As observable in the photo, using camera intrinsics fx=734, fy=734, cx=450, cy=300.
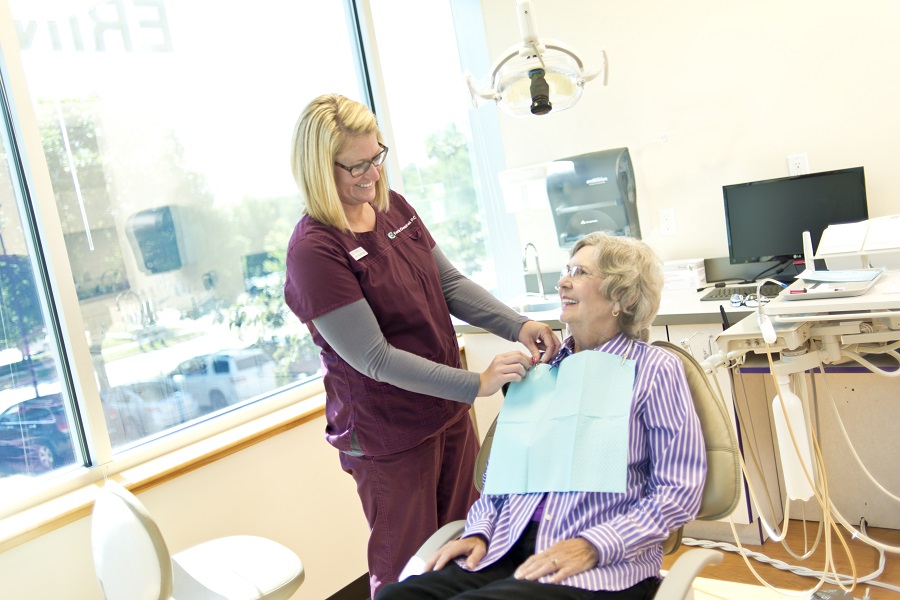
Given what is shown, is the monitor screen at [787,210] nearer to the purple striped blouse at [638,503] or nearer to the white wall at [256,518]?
the purple striped blouse at [638,503]

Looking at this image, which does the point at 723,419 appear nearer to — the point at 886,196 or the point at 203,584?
the point at 203,584

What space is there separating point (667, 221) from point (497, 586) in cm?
210

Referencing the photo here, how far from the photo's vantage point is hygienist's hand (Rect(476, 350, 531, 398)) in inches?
63.8

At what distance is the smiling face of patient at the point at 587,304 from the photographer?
66.9 inches

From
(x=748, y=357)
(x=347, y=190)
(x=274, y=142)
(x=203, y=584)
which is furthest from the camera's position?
(x=274, y=142)

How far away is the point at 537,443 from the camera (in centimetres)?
160

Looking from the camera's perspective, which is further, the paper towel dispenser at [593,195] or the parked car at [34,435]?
the paper towel dispenser at [593,195]

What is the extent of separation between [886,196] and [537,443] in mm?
1826

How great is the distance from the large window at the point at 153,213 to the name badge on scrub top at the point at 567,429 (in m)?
1.30

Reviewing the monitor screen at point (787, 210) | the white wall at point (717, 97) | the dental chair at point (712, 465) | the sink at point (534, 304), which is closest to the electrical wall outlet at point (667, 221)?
the white wall at point (717, 97)

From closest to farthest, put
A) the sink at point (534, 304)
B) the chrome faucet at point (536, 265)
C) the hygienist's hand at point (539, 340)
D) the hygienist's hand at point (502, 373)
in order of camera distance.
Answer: the hygienist's hand at point (502, 373) → the hygienist's hand at point (539, 340) → the sink at point (534, 304) → the chrome faucet at point (536, 265)

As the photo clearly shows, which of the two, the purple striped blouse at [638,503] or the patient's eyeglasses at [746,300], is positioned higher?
the patient's eyeglasses at [746,300]

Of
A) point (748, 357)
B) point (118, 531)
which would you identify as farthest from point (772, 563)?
point (118, 531)

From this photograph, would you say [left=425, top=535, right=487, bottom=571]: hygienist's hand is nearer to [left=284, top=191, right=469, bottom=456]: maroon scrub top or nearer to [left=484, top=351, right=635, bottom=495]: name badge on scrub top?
[left=484, top=351, right=635, bottom=495]: name badge on scrub top
